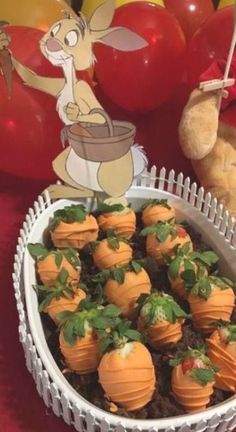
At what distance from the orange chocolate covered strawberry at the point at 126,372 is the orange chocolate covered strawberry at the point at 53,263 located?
0.13 m

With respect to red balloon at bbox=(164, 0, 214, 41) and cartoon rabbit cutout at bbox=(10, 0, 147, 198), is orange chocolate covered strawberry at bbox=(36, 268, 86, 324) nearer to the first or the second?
cartoon rabbit cutout at bbox=(10, 0, 147, 198)

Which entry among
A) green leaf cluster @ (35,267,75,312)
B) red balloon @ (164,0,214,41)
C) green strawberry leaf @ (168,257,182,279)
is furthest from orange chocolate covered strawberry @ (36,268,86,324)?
red balloon @ (164,0,214,41)

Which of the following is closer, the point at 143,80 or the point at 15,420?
the point at 15,420

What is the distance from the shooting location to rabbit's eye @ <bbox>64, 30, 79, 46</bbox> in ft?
2.60

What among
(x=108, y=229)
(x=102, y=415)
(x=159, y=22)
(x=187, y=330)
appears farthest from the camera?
(x=159, y=22)

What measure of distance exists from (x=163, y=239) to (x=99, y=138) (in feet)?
0.52

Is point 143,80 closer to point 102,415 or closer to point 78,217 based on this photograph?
point 78,217

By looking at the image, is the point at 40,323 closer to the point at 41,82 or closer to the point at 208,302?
the point at 208,302

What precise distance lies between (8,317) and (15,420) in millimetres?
146

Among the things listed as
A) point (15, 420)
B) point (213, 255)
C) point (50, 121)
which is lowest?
point (15, 420)

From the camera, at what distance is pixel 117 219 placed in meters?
0.86

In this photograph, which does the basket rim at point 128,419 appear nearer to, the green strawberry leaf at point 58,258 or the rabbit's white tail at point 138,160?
the green strawberry leaf at point 58,258

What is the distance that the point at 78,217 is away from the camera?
2.76 feet

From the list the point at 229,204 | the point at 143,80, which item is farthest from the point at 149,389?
the point at 143,80
